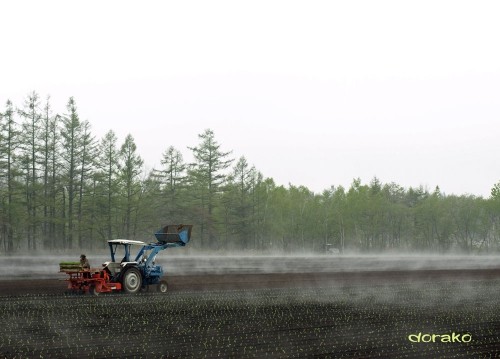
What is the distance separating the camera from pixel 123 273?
22.2m

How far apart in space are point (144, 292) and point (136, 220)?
46381 mm

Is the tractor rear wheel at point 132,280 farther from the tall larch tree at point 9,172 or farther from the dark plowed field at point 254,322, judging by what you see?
the tall larch tree at point 9,172

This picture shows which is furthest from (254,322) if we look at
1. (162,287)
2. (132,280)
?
(162,287)

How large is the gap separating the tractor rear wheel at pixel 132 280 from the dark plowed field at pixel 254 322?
523 mm

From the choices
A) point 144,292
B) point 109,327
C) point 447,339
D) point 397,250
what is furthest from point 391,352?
point 397,250

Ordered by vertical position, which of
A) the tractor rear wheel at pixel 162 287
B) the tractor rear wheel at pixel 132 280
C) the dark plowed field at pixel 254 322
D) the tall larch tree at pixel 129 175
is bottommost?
the dark plowed field at pixel 254 322

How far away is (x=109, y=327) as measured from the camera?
1452 cm

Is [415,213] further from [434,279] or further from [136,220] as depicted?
[434,279]

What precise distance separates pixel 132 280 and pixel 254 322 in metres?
8.24

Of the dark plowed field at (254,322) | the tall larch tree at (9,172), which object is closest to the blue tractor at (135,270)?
the dark plowed field at (254,322)

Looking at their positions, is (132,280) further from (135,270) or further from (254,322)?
(254,322)

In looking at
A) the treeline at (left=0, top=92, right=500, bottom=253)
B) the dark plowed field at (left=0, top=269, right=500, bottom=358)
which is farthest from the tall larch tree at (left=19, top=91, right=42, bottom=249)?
the dark plowed field at (left=0, top=269, right=500, bottom=358)

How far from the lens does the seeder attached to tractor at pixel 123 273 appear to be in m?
21.8

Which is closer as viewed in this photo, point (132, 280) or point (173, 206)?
point (132, 280)
